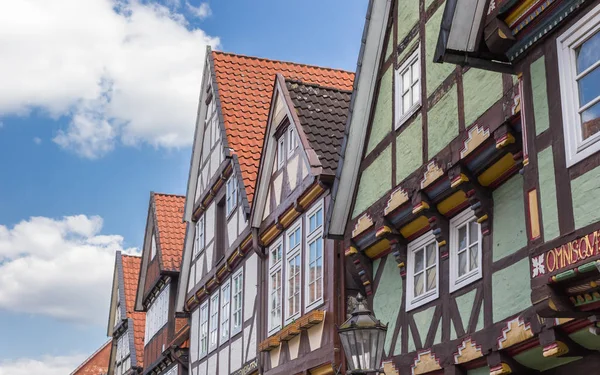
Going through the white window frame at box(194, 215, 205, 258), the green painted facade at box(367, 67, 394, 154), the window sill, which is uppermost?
the white window frame at box(194, 215, 205, 258)

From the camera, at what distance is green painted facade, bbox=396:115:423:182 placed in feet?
35.1

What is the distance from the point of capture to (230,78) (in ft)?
67.3

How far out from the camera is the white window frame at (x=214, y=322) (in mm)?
19500

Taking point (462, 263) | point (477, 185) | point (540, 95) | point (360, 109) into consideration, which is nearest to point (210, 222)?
point (360, 109)

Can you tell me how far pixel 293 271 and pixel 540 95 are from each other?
7857 millimetres

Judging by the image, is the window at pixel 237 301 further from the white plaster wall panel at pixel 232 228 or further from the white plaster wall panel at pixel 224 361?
the white plaster wall panel at pixel 232 228

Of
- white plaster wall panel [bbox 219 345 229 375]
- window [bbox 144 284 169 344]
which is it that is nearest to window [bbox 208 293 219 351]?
white plaster wall panel [bbox 219 345 229 375]

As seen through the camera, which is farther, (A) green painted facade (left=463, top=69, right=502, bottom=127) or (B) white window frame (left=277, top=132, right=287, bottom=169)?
(B) white window frame (left=277, top=132, right=287, bottom=169)

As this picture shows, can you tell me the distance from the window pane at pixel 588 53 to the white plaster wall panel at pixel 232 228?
1174 centimetres

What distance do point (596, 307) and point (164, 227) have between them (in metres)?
21.6

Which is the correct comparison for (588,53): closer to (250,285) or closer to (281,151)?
(281,151)

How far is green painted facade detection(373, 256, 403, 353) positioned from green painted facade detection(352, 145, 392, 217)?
0.83 m

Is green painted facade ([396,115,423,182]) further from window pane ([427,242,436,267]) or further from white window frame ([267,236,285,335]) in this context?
white window frame ([267,236,285,335])

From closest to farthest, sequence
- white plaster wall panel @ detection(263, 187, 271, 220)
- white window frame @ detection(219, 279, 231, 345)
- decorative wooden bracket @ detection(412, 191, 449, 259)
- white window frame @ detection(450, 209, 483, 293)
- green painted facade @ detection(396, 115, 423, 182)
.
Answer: white window frame @ detection(450, 209, 483, 293), decorative wooden bracket @ detection(412, 191, 449, 259), green painted facade @ detection(396, 115, 423, 182), white plaster wall panel @ detection(263, 187, 271, 220), white window frame @ detection(219, 279, 231, 345)
